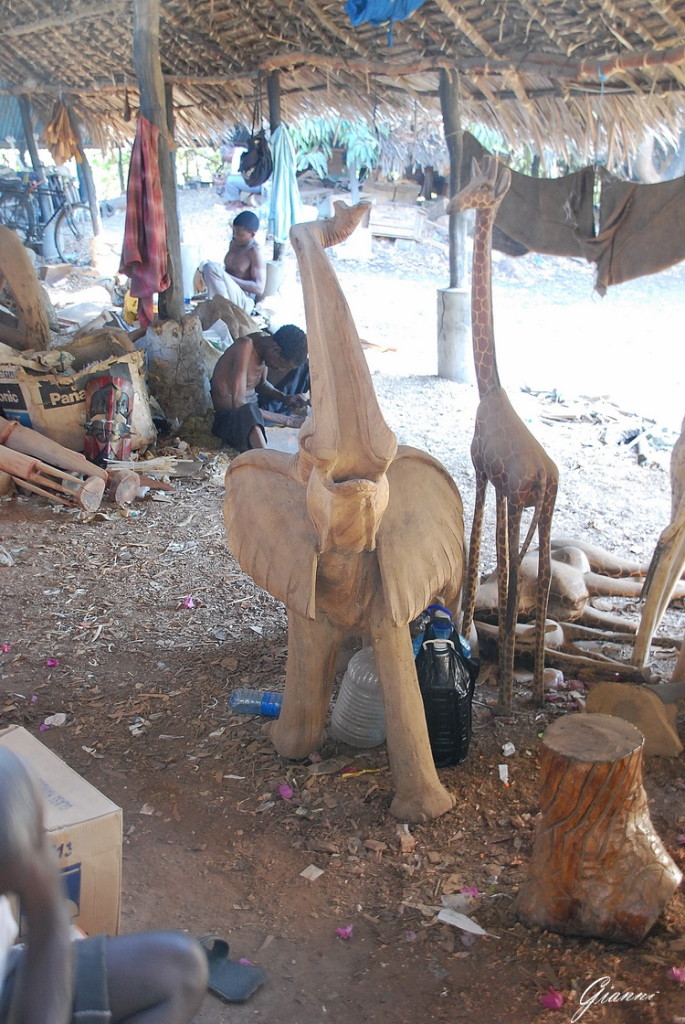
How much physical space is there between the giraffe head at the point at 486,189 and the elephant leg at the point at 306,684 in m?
1.66

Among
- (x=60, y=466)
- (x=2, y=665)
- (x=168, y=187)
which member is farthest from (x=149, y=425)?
(x=2, y=665)

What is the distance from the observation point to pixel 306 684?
3.08m

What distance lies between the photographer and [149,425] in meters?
6.44

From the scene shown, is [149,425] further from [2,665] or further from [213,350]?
[2,665]

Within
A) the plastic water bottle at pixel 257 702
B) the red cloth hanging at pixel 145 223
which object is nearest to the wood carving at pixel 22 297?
the red cloth hanging at pixel 145 223

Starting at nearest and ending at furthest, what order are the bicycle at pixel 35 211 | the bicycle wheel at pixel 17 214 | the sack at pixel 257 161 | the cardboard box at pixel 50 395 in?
the cardboard box at pixel 50 395 < the sack at pixel 257 161 < the bicycle at pixel 35 211 < the bicycle wheel at pixel 17 214

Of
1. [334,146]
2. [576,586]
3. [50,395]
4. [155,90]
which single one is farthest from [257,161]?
[334,146]

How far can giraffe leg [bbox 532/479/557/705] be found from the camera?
313cm

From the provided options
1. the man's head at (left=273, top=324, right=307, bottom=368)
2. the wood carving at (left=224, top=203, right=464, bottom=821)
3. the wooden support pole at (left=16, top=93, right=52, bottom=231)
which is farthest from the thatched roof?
the wood carving at (left=224, top=203, right=464, bottom=821)

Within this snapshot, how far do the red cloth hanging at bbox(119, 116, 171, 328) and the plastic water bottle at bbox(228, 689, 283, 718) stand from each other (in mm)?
4072

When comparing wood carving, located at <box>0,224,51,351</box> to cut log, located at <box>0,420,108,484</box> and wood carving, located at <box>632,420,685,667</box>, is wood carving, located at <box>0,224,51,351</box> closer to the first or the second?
cut log, located at <box>0,420,108,484</box>

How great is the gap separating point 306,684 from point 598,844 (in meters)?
1.18

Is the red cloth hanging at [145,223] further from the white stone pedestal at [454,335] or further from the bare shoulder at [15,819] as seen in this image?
the bare shoulder at [15,819]

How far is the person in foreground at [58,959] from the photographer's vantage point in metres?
1.32
